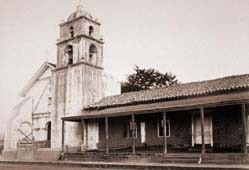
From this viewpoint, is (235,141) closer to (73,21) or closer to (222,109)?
(222,109)

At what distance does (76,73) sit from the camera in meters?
15.1

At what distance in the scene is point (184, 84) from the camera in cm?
1352

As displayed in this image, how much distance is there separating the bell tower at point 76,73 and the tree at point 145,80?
8620mm

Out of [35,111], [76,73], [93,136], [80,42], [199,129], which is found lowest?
[93,136]

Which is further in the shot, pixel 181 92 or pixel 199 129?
pixel 181 92

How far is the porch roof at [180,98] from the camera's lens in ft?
33.0

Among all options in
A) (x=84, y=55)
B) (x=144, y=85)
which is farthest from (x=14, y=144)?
(x=144, y=85)

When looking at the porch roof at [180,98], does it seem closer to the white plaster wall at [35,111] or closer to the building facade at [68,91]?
the building facade at [68,91]

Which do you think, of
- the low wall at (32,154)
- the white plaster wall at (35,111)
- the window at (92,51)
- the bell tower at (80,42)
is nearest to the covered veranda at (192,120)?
the low wall at (32,154)

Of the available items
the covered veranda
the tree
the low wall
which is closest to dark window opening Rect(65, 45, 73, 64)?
the covered veranda

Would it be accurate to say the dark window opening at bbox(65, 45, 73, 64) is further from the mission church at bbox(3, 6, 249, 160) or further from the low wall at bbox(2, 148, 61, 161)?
the low wall at bbox(2, 148, 61, 161)

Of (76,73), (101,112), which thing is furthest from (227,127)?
(76,73)

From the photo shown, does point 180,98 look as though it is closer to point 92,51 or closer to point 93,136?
point 93,136

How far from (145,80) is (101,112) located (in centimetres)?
1243
